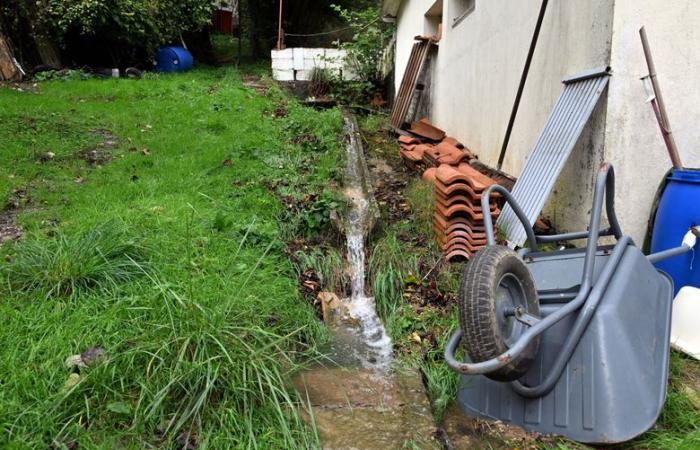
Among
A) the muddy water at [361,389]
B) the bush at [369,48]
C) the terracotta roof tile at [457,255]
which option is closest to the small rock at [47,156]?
the muddy water at [361,389]

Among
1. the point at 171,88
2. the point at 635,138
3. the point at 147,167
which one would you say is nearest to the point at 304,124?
the point at 147,167

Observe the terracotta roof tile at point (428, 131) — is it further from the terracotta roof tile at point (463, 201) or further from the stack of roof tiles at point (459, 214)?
the terracotta roof tile at point (463, 201)

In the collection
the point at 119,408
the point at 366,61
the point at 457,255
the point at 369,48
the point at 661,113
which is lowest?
the point at 119,408

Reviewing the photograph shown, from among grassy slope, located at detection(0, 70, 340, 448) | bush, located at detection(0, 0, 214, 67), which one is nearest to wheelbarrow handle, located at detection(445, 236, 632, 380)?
grassy slope, located at detection(0, 70, 340, 448)

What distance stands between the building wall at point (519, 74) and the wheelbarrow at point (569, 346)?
1.52 metres

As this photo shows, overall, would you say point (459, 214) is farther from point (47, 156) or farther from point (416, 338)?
point (47, 156)

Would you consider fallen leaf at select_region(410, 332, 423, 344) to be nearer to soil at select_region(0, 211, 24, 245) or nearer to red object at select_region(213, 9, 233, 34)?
soil at select_region(0, 211, 24, 245)

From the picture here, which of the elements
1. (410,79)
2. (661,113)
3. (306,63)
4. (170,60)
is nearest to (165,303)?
(661,113)

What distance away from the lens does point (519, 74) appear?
5.14 meters

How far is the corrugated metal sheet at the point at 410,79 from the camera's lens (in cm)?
882

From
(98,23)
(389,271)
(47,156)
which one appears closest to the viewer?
(389,271)

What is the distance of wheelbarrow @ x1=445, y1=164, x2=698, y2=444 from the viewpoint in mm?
2148

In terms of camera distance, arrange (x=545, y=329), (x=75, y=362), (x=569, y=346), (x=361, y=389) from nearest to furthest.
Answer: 1. (x=545, y=329)
2. (x=569, y=346)
3. (x=75, y=362)
4. (x=361, y=389)

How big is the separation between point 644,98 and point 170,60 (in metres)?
11.6
